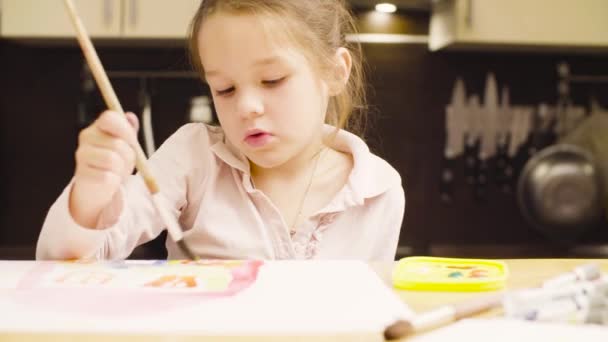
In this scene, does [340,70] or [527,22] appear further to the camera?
[527,22]

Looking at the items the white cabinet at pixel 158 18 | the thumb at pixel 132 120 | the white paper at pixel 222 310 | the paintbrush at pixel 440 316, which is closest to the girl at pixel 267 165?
the thumb at pixel 132 120

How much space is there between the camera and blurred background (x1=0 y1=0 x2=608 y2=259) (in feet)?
7.09

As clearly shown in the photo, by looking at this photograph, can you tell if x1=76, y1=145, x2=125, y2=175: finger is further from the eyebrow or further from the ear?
the ear

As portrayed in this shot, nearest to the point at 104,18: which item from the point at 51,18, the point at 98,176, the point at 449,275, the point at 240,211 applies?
the point at 51,18

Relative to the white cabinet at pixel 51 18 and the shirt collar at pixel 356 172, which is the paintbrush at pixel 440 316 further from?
the white cabinet at pixel 51 18

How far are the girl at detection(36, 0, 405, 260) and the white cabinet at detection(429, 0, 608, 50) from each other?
109cm

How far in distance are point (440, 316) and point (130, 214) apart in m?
0.53

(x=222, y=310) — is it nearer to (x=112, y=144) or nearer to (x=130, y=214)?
(x=112, y=144)

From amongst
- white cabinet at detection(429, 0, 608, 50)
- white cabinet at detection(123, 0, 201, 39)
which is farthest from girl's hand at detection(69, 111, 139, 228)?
white cabinet at detection(429, 0, 608, 50)

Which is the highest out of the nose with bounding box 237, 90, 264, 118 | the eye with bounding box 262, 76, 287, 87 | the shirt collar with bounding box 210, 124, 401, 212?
the eye with bounding box 262, 76, 287, 87

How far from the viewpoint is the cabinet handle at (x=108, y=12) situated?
6.56 ft

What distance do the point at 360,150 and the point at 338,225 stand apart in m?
0.14

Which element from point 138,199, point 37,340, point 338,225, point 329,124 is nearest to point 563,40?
point 329,124

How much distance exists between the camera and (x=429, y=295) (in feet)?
1.73
